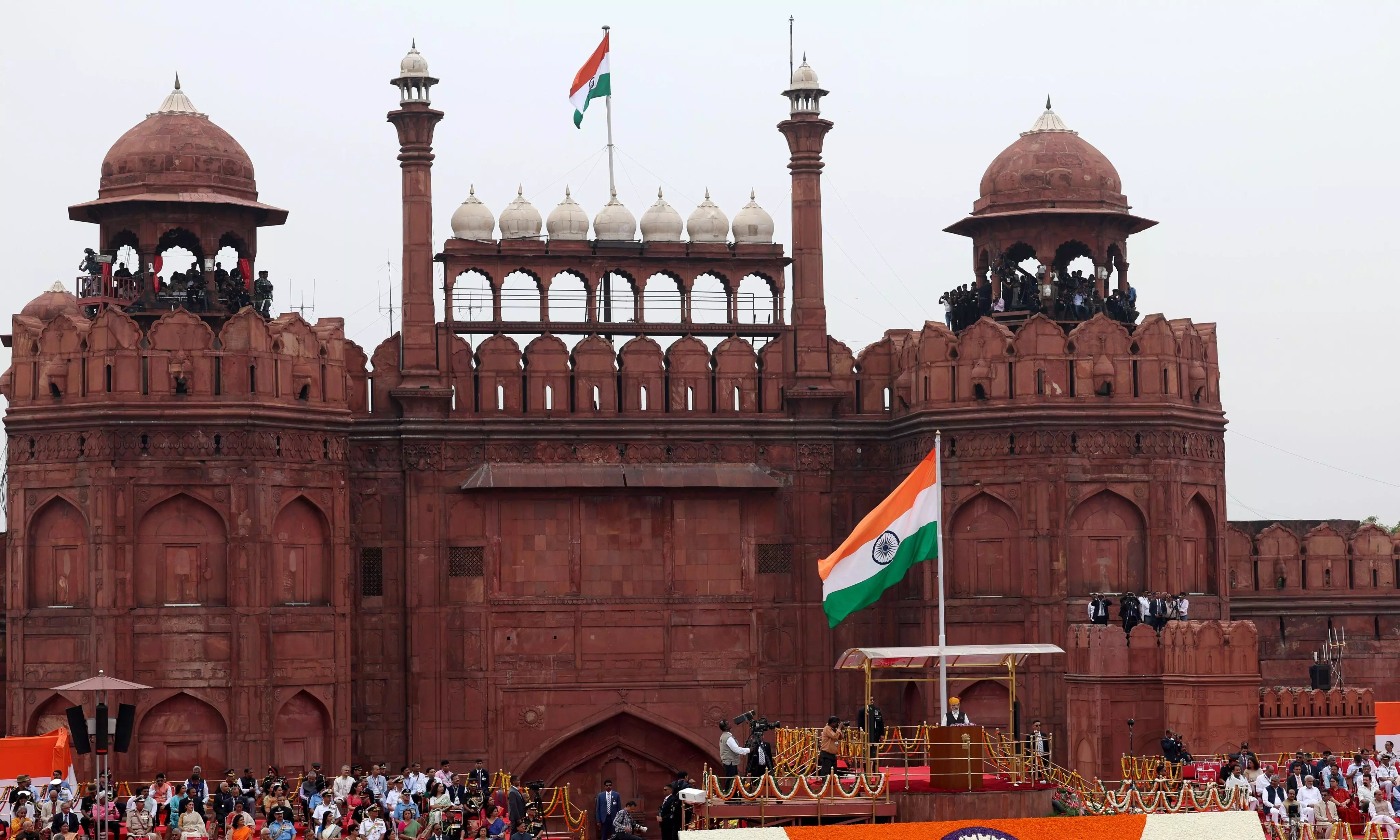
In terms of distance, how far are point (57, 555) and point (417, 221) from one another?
30.1ft

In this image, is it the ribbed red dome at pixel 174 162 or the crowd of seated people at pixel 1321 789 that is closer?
the crowd of seated people at pixel 1321 789

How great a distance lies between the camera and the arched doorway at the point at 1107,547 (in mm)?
41594

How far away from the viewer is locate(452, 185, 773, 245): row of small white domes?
4416cm

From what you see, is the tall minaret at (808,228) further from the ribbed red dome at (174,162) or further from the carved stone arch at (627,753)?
the ribbed red dome at (174,162)

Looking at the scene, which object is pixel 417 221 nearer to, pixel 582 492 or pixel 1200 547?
pixel 582 492

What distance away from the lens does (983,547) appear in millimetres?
42188

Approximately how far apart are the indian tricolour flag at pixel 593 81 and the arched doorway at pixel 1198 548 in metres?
14.1

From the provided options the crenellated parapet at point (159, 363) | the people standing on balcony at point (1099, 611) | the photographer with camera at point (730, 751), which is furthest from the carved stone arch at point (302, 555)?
the people standing on balcony at point (1099, 611)

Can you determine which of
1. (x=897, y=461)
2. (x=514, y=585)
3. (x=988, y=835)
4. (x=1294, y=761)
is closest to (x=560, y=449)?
(x=514, y=585)

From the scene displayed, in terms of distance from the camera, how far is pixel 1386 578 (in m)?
47.5

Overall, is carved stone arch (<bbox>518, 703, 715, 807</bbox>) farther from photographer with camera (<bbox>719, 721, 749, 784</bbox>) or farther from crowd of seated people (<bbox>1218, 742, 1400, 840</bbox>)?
photographer with camera (<bbox>719, 721, 749, 784</bbox>)

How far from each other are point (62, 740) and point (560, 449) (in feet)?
36.7

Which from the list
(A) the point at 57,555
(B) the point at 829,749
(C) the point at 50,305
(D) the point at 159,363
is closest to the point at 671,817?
(B) the point at 829,749

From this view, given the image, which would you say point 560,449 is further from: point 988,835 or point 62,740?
point 988,835
